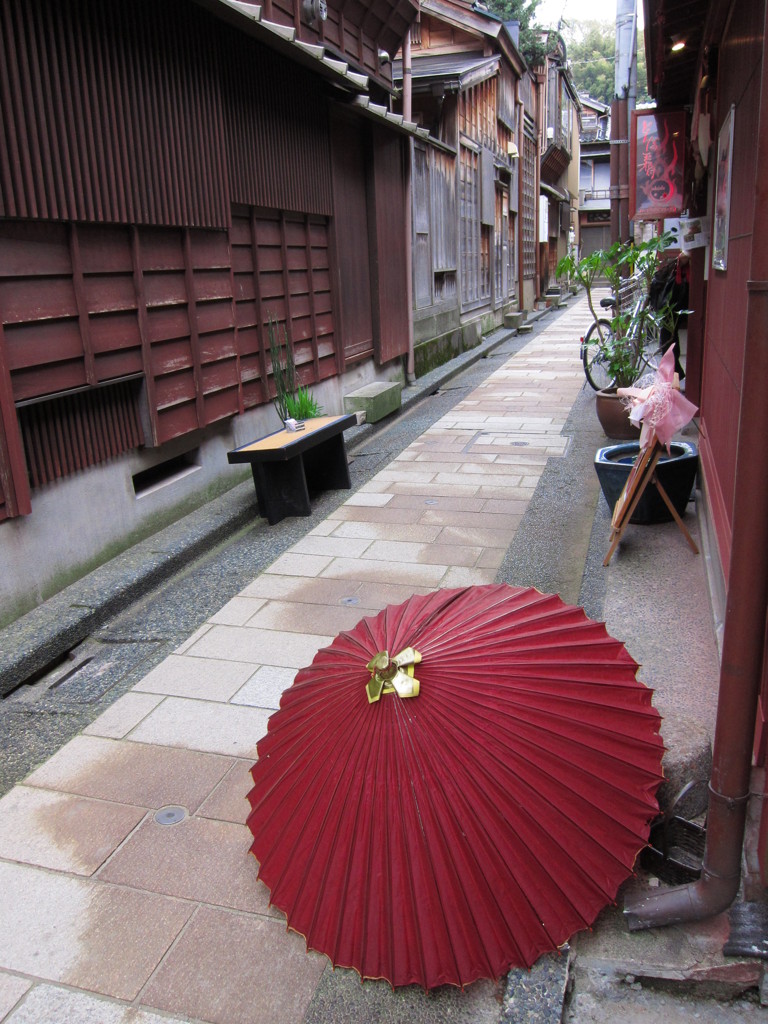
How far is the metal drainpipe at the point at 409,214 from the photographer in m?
12.2

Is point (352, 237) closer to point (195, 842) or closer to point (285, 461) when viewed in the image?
point (285, 461)

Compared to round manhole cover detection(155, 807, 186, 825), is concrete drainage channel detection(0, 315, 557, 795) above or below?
above

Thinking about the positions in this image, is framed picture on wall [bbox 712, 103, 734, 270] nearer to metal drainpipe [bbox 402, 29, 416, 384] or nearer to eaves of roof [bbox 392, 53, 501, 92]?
metal drainpipe [bbox 402, 29, 416, 384]

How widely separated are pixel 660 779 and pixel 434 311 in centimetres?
1366

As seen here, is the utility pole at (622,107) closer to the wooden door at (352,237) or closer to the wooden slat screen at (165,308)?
the wooden door at (352,237)

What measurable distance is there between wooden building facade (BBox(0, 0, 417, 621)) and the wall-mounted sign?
305 centimetres

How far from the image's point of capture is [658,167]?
8438mm

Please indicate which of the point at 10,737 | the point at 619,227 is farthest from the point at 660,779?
the point at 619,227

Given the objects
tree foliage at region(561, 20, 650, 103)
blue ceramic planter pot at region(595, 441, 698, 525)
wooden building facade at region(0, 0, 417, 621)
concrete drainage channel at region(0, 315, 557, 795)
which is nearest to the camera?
concrete drainage channel at region(0, 315, 557, 795)

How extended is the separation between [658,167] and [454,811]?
26.4 ft

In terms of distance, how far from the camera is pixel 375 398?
10.7 meters

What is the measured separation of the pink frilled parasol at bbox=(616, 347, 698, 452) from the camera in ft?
15.7

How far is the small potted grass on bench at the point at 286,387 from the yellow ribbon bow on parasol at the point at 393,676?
5.40 meters

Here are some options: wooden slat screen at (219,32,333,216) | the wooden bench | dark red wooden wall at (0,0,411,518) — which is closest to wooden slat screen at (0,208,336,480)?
dark red wooden wall at (0,0,411,518)
